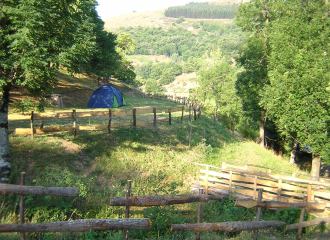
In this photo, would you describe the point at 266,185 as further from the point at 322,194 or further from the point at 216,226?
the point at 216,226

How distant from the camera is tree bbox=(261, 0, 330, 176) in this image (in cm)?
1595

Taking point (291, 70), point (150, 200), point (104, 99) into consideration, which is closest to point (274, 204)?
point (150, 200)

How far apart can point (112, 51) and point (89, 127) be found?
813 inches

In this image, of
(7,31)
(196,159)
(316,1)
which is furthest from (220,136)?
(7,31)

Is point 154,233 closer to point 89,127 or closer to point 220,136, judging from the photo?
point 89,127

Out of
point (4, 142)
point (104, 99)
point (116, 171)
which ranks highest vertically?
point (4, 142)

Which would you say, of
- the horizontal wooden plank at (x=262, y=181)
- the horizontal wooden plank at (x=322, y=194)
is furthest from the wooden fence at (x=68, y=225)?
the horizontal wooden plank at (x=322, y=194)

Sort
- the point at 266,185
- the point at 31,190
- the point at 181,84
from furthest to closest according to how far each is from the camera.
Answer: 1. the point at 181,84
2. the point at 266,185
3. the point at 31,190

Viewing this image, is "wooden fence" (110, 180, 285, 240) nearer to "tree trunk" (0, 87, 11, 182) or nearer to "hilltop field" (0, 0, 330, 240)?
"hilltop field" (0, 0, 330, 240)

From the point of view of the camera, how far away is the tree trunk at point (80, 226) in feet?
17.0

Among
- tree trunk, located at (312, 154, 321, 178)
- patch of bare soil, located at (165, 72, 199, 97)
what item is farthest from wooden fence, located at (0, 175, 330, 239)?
patch of bare soil, located at (165, 72, 199, 97)

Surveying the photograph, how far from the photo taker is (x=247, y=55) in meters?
23.9

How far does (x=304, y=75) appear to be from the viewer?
16.2 m

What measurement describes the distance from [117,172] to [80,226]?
741 centimetres
